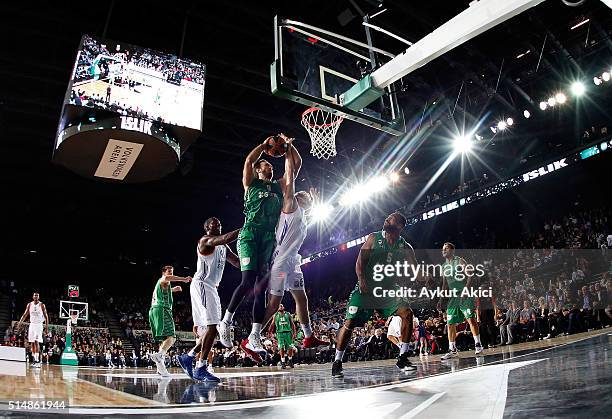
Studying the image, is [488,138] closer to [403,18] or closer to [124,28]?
[403,18]

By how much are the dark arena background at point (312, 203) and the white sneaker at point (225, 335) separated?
0.03 meters

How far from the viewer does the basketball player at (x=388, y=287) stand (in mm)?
5441

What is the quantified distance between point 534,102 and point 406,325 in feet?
34.6

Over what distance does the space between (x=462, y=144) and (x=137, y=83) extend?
958 cm

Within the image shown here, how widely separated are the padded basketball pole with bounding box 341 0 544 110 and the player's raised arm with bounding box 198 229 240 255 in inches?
76.3

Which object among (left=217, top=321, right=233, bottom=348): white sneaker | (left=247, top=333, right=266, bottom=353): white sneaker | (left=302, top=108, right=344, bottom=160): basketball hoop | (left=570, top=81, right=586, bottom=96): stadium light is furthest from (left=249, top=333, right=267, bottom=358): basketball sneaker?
(left=570, top=81, right=586, bottom=96): stadium light

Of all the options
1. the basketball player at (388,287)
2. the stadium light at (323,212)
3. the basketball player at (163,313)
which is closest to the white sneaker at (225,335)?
the basketball player at (388,287)

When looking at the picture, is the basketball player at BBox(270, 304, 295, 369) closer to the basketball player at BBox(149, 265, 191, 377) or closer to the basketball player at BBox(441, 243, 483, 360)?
the basketball player at BBox(149, 265, 191, 377)

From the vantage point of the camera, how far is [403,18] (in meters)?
11.0

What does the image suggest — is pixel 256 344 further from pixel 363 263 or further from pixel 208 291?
pixel 363 263

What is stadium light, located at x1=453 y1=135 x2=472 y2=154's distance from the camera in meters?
14.6

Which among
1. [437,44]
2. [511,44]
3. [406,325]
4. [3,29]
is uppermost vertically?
[3,29]

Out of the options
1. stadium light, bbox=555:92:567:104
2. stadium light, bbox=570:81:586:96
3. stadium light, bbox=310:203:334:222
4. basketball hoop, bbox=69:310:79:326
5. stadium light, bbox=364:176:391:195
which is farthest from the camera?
basketball hoop, bbox=69:310:79:326

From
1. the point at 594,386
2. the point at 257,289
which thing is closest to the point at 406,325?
the point at 257,289
